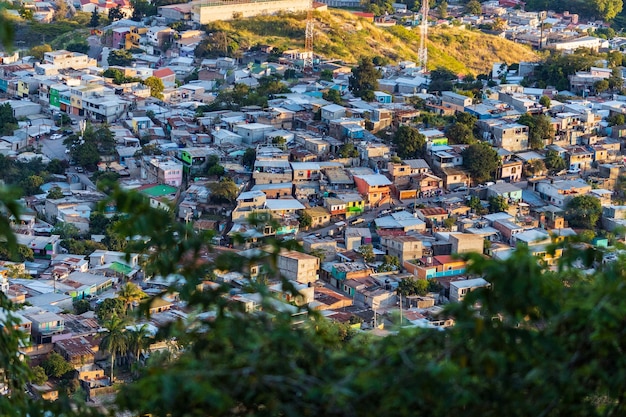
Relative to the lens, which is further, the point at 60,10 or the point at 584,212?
the point at 60,10

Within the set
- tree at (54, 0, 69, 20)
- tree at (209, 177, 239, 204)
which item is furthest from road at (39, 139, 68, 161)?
tree at (54, 0, 69, 20)

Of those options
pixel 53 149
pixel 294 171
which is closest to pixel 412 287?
pixel 294 171

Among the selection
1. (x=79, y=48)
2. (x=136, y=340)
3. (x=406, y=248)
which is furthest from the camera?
(x=79, y=48)

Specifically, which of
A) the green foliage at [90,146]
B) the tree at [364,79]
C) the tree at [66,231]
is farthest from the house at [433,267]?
the tree at [364,79]

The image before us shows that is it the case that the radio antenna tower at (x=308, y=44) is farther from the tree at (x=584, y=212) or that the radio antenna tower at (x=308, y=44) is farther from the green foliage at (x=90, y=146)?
the tree at (x=584, y=212)

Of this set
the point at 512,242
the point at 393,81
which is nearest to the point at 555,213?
the point at 512,242

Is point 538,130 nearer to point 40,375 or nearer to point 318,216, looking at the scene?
point 318,216

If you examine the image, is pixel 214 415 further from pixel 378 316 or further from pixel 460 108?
pixel 460 108
